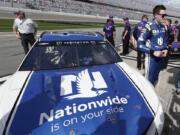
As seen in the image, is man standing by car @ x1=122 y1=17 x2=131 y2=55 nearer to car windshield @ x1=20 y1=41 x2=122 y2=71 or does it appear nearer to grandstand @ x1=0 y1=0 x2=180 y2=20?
car windshield @ x1=20 y1=41 x2=122 y2=71

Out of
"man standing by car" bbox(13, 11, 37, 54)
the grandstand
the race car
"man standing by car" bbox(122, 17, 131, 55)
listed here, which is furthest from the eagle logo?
the grandstand

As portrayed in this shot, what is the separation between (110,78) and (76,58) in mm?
828

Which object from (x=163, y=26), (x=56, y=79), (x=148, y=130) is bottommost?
(x=148, y=130)

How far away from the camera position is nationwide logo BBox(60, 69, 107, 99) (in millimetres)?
3631

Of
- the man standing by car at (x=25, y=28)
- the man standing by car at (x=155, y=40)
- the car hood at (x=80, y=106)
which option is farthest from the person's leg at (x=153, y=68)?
the man standing by car at (x=25, y=28)

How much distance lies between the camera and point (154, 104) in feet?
11.4

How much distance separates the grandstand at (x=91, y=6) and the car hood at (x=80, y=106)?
41.5m

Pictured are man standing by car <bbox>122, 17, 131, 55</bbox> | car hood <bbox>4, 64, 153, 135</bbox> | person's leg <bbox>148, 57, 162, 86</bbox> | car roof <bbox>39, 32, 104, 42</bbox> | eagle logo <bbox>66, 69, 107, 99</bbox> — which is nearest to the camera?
car hood <bbox>4, 64, 153, 135</bbox>

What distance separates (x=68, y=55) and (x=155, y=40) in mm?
1408

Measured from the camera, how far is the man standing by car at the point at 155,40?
15.7ft

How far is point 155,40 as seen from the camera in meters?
4.93

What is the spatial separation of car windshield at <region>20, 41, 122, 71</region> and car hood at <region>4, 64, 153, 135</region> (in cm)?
36

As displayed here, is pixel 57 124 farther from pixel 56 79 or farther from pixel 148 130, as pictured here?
pixel 56 79

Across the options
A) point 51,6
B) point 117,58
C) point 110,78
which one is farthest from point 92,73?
point 51,6
